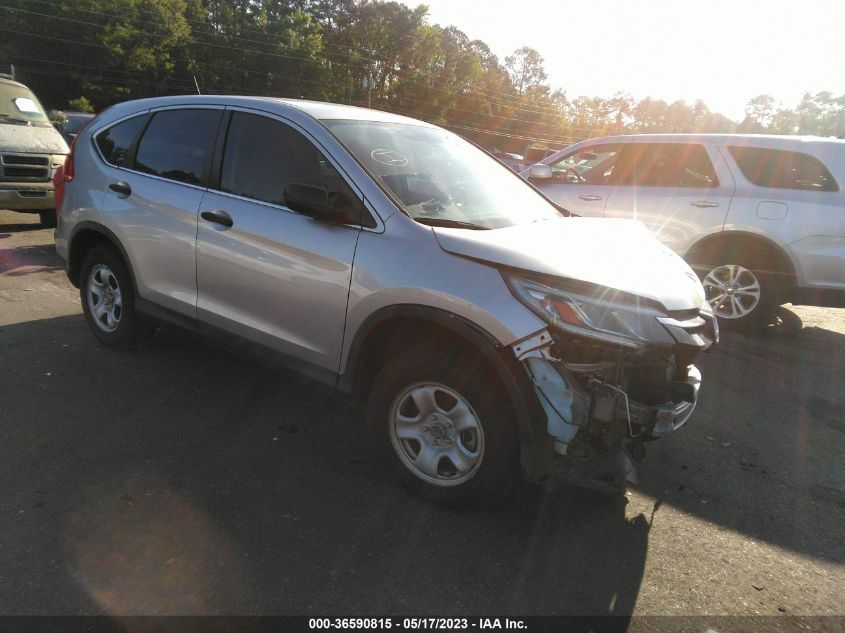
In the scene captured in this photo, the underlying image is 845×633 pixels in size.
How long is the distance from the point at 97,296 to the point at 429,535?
11.2ft

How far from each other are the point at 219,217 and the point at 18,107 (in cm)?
850

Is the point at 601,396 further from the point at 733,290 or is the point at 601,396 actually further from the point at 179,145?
the point at 733,290

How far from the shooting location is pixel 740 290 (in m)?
6.19

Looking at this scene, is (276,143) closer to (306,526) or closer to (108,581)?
(306,526)

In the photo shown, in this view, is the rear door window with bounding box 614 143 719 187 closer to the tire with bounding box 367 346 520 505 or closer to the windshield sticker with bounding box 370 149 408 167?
the windshield sticker with bounding box 370 149 408 167

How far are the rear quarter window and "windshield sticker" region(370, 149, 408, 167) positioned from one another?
14.0 feet

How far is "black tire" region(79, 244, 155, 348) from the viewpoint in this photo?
443 cm

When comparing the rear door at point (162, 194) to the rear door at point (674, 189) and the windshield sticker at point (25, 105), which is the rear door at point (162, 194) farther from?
the windshield sticker at point (25, 105)

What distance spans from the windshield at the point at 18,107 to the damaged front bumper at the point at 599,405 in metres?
10.1

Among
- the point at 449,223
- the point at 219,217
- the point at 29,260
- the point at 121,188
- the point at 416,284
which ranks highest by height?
the point at 449,223

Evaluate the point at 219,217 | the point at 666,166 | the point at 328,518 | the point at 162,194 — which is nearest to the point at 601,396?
the point at 328,518

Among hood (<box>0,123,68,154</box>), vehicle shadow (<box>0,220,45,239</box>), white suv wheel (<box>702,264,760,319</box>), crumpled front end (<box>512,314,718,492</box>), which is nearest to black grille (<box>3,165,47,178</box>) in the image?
hood (<box>0,123,68,154</box>)

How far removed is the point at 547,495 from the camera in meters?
3.13

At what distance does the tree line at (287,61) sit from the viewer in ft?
160
